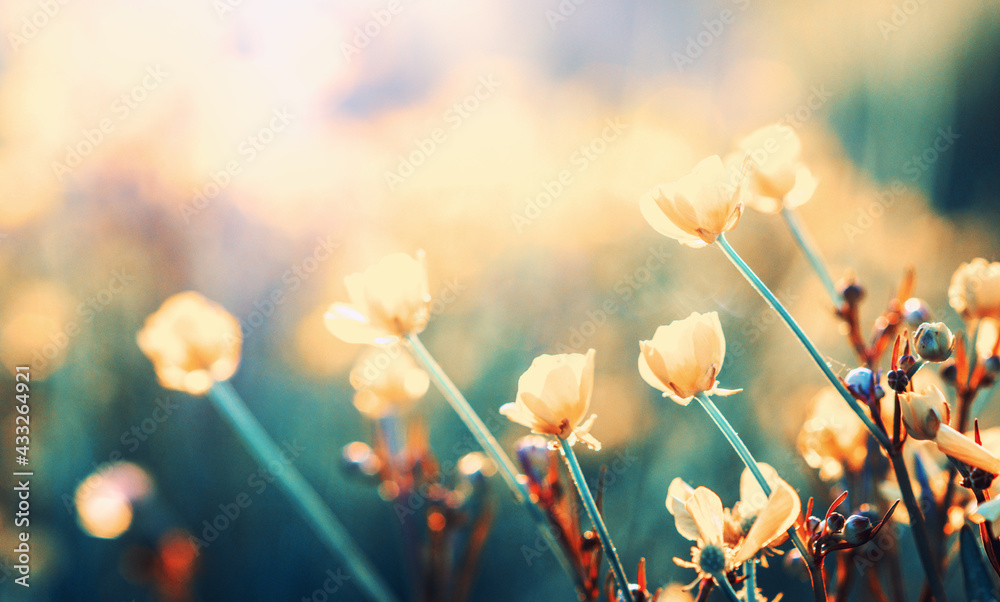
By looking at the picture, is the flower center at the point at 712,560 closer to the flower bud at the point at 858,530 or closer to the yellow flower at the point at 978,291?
the flower bud at the point at 858,530

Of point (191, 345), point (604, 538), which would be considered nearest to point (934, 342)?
point (604, 538)

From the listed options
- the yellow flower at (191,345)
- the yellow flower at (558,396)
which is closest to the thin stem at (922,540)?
the yellow flower at (558,396)

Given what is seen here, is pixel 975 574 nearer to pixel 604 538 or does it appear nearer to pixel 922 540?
pixel 922 540

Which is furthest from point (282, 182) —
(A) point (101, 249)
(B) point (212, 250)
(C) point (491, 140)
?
(C) point (491, 140)

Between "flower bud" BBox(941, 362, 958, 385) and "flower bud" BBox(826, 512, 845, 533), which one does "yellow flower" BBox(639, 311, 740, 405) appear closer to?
"flower bud" BBox(826, 512, 845, 533)

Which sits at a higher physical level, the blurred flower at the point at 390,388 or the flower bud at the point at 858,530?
the flower bud at the point at 858,530

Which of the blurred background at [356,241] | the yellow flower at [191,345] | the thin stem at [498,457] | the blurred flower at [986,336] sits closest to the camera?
the thin stem at [498,457]
